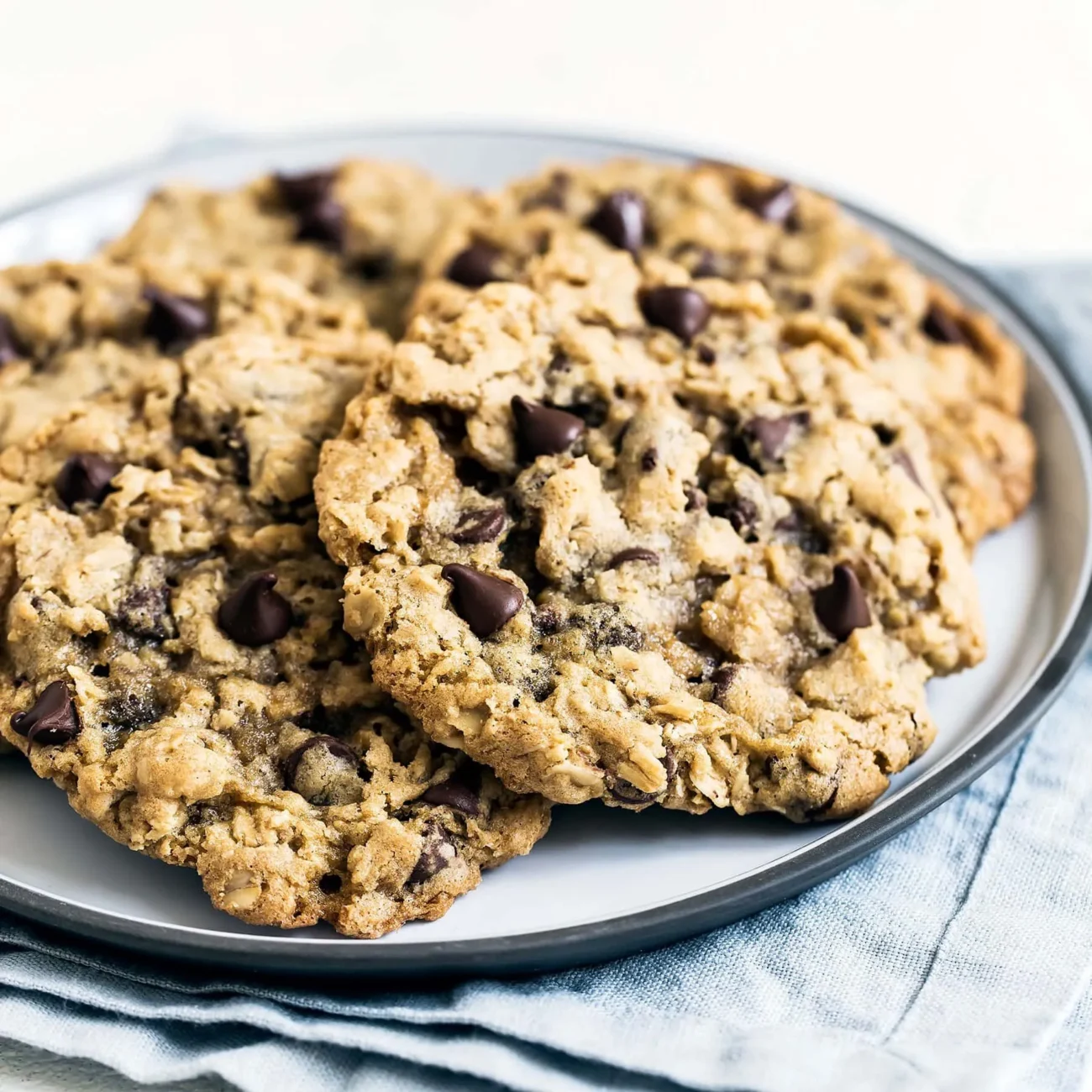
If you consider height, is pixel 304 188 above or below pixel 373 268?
above

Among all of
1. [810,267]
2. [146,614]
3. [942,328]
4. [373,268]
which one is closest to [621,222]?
[810,267]

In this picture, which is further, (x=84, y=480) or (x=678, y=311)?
(x=678, y=311)

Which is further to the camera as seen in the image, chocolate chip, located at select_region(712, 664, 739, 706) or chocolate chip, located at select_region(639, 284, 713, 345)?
chocolate chip, located at select_region(639, 284, 713, 345)

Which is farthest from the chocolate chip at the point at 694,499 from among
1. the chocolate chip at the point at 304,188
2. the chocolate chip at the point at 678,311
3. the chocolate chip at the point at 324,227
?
the chocolate chip at the point at 304,188

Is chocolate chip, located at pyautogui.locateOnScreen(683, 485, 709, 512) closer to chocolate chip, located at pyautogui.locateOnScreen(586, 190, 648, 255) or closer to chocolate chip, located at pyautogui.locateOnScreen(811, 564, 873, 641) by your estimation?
chocolate chip, located at pyautogui.locateOnScreen(811, 564, 873, 641)

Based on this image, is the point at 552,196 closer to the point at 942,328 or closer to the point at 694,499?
the point at 942,328

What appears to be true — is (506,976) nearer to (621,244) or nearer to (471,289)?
(471,289)

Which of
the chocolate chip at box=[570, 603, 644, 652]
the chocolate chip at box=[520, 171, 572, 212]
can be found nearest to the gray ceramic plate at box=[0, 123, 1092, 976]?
the chocolate chip at box=[570, 603, 644, 652]
